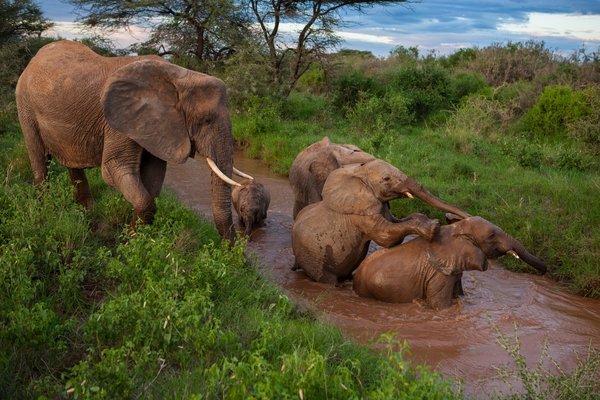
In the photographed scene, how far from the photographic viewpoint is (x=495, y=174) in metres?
10.0

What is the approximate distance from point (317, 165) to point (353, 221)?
1359 millimetres

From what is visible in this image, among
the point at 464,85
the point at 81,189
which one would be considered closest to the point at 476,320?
the point at 81,189

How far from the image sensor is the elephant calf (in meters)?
8.09

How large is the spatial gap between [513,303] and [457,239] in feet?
3.48

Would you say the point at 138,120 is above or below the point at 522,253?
above

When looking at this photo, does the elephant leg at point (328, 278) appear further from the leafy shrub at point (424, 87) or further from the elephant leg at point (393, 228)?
the leafy shrub at point (424, 87)

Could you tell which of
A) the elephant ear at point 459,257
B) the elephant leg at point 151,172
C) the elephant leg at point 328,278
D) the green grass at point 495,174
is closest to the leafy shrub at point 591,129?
the green grass at point 495,174

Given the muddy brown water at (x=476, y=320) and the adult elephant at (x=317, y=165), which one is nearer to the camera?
the muddy brown water at (x=476, y=320)

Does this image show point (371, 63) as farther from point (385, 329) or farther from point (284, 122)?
point (385, 329)

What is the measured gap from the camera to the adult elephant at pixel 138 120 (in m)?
5.86

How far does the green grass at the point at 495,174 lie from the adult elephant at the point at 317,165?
1.47 m

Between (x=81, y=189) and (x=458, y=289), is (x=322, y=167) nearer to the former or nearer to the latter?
(x=458, y=289)

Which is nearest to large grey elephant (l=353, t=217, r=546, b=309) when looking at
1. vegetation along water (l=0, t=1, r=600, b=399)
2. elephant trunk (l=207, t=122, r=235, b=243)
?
vegetation along water (l=0, t=1, r=600, b=399)

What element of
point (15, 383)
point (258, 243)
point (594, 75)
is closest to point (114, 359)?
point (15, 383)
